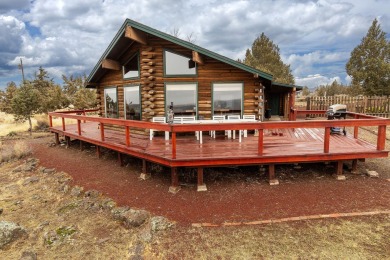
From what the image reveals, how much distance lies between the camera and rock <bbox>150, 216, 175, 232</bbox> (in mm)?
5145

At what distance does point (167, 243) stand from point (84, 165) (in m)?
6.18

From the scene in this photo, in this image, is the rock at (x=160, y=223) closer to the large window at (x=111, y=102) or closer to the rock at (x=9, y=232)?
the rock at (x=9, y=232)

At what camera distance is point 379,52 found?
3300cm

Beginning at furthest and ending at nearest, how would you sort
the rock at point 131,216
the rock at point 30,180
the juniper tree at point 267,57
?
the juniper tree at point 267,57, the rock at point 30,180, the rock at point 131,216

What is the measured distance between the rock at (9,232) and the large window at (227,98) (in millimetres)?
7038

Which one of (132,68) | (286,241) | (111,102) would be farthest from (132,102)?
(286,241)

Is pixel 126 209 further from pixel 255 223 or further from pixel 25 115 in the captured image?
pixel 25 115

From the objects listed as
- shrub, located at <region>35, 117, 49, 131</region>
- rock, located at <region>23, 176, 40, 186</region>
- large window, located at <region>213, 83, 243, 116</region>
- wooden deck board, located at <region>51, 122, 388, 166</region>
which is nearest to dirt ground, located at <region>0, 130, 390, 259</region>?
rock, located at <region>23, 176, 40, 186</region>

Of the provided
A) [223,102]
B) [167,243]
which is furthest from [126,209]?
[223,102]

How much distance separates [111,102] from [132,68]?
2516 millimetres

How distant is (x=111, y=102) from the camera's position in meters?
12.4

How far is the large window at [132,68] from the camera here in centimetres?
1041

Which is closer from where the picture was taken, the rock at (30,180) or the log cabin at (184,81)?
the rock at (30,180)

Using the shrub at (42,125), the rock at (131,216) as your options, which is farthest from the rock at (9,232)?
the shrub at (42,125)
